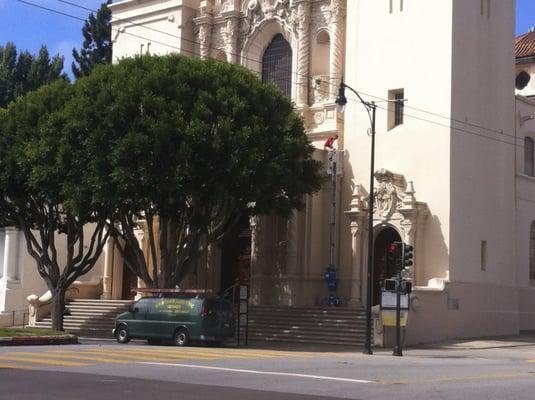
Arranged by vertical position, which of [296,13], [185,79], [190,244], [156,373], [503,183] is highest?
[296,13]

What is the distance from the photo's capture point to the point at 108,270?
49719 millimetres

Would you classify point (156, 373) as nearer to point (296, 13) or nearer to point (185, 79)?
point (185, 79)

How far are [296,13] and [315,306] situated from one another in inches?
582

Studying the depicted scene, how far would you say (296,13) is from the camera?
153ft

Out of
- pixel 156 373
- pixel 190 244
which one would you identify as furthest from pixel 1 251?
pixel 156 373

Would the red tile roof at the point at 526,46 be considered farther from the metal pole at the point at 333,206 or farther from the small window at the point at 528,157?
the metal pole at the point at 333,206

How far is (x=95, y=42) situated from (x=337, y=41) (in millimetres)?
36154

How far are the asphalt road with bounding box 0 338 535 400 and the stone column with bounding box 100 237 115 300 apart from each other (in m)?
22.5

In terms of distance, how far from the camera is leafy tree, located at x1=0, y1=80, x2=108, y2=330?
35594mm

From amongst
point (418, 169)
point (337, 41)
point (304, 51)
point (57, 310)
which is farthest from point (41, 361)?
point (304, 51)

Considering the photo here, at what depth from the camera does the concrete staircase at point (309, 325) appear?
36.8 metres

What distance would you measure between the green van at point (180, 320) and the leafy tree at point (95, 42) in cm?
4498

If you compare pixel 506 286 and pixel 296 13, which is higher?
pixel 296 13

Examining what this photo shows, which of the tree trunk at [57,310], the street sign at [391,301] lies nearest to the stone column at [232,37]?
the tree trunk at [57,310]
